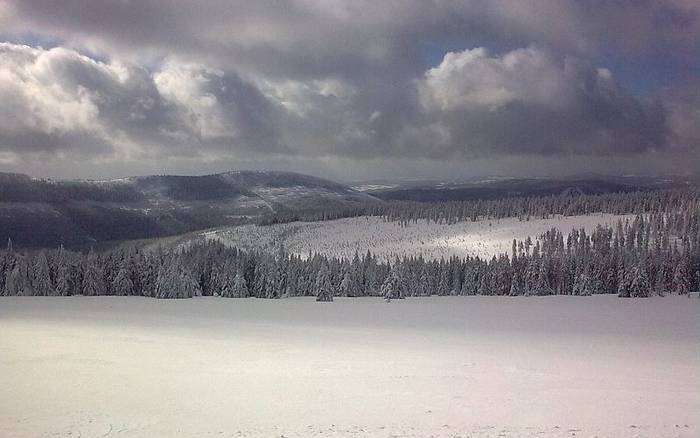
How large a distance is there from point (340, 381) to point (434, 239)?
15840 cm

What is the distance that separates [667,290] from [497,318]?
55.6m

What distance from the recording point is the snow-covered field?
160500mm

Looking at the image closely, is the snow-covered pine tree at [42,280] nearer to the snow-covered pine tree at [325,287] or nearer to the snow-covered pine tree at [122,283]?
the snow-covered pine tree at [122,283]

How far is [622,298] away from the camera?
3110 inches

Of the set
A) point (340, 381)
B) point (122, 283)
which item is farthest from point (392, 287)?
point (340, 381)

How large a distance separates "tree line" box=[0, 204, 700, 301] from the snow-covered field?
5434cm

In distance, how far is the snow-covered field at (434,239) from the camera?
527 ft

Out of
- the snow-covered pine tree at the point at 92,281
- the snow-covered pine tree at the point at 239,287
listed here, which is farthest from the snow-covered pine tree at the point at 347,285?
the snow-covered pine tree at the point at 92,281

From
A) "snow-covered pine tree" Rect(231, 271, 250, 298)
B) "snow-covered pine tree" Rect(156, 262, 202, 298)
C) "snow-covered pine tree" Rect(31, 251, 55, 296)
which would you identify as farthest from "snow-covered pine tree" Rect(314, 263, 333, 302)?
Answer: "snow-covered pine tree" Rect(31, 251, 55, 296)

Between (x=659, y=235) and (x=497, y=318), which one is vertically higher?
(x=659, y=235)

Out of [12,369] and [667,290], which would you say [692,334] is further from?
[667,290]

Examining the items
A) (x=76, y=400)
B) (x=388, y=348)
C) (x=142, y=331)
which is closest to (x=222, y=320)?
(x=142, y=331)

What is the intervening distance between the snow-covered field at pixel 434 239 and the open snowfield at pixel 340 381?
116m

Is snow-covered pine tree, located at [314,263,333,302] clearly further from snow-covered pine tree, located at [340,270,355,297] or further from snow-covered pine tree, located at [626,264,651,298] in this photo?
snow-covered pine tree, located at [626,264,651,298]
